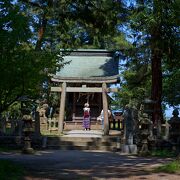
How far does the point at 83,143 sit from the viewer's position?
20.2m

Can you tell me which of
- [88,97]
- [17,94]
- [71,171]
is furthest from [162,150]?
[88,97]

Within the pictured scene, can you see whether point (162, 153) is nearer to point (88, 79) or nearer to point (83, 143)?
point (83, 143)

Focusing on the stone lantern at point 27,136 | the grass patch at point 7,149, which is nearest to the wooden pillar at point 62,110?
the grass patch at point 7,149

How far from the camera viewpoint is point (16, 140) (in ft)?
61.6

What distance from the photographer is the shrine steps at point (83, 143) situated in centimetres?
1961

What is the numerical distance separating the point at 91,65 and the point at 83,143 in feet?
Answer: 38.6

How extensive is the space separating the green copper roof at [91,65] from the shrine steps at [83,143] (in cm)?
835

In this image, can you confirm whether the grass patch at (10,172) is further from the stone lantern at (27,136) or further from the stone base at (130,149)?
the stone base at (130,149)

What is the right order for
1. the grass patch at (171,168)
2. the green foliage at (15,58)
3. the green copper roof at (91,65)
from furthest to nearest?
the green copper roof at (91,65) → the grass patch at (171,168) → the green foliage at (15,58)

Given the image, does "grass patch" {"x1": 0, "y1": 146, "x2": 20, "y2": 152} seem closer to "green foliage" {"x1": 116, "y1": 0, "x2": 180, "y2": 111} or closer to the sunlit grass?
the sunlit grass

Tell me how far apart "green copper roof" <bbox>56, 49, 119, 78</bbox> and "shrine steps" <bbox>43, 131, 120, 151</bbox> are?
8.35 m

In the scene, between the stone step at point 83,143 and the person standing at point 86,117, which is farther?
the person standing at point 86,117

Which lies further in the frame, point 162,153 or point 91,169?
point 162,153

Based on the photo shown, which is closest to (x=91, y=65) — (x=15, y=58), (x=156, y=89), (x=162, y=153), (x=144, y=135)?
(x=156, y=89)
